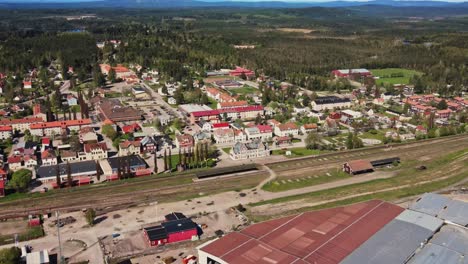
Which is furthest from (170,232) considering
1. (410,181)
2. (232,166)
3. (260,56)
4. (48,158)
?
(260,56)

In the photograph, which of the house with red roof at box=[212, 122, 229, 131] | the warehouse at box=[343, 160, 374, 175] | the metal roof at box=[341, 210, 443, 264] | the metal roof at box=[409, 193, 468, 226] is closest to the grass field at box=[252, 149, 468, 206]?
the warehouse at box=[343, 160, 374, 175]

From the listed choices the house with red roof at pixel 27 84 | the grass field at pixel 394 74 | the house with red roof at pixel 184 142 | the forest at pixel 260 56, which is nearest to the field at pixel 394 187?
the house with red roof at pixel 184 142

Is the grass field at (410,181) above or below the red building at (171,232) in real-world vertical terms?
below

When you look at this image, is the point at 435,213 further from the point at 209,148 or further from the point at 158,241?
the point at 209,148

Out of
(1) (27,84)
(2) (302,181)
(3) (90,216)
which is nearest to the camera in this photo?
(3) (90,216)

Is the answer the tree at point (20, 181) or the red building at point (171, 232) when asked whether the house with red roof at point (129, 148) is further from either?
the red building at point (171, 232)

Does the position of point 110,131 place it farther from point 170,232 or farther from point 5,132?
point 170,232

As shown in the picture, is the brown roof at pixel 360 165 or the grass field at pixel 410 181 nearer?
the grass field at pixel 410 181
